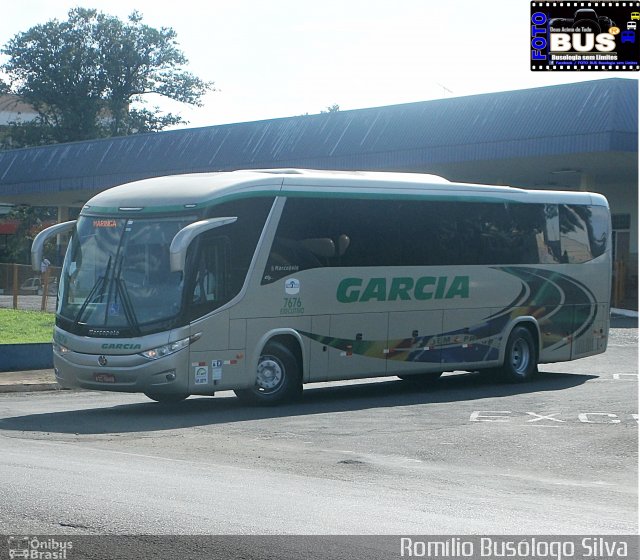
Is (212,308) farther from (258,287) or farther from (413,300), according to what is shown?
(413,300)

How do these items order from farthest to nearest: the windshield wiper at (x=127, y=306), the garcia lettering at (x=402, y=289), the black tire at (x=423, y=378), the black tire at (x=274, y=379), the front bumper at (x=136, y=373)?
the black tire at (x=423, y=378) → the garcia lettering at (x=402, y=289) → the black tire at (x=274, y=379) → the windshield wiper at (x=127, y=306) → the front bumper at (x=136, y=373)

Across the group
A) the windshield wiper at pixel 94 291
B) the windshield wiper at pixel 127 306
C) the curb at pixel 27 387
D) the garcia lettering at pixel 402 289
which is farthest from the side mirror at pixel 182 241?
the curb at pixel 27 387

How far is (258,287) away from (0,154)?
4553cm

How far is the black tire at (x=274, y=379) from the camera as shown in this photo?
1780 cm

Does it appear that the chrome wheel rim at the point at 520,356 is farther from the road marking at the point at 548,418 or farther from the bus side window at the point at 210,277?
the bus side window at the point at 210,277

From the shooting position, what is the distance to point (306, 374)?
60.2 ft

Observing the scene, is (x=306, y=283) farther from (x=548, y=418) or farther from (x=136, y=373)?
(x=548, y=418)

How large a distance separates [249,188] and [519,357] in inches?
271

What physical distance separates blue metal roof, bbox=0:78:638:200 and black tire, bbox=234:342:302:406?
54.8 feet

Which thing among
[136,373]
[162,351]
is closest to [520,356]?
[162,351]

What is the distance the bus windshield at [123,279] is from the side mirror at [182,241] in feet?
1.14

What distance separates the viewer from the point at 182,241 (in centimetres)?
1612

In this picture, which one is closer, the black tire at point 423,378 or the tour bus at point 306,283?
the tour bus at point 306,283

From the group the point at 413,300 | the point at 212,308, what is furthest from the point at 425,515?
the point at 413,300
